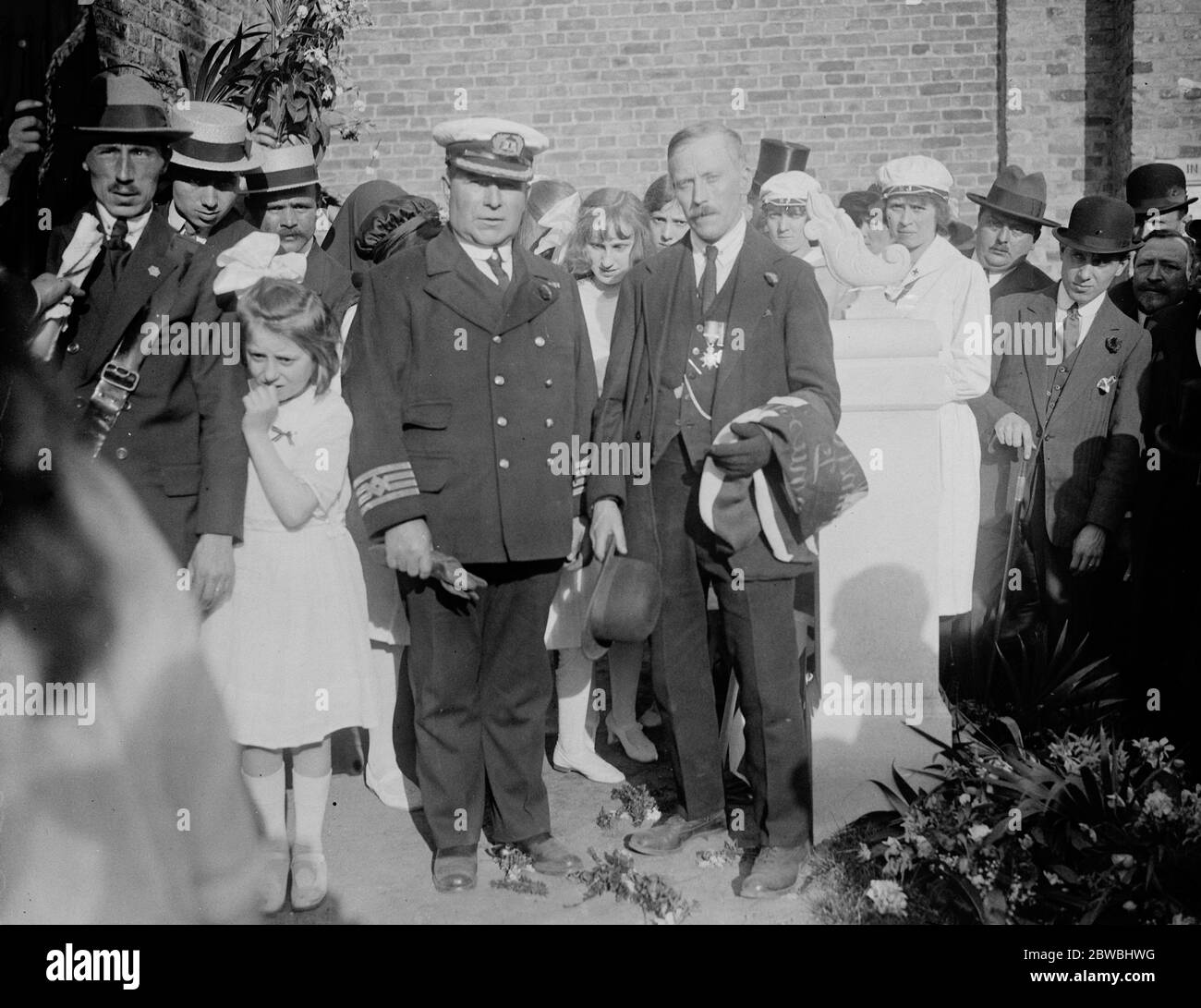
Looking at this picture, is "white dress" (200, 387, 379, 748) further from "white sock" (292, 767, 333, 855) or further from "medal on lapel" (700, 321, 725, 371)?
"medal on lapel" (700, 321, 725, 371)

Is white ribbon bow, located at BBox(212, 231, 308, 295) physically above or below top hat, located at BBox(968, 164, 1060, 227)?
below

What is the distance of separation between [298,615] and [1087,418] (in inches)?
119

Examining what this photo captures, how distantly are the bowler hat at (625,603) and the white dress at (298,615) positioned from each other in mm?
721

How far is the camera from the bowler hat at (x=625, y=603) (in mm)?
3633

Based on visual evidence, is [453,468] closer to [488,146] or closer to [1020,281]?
[488,146]

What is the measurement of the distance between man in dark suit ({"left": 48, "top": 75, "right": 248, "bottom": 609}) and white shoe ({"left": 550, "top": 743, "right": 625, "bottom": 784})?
5.34ft

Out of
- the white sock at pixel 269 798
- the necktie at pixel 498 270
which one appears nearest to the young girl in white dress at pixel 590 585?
the necktie at pixel 498 270

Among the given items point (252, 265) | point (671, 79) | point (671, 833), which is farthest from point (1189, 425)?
point (671, 79)

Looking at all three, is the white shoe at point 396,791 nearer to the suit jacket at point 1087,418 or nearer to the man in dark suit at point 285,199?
the man in dark suit at point 285,199

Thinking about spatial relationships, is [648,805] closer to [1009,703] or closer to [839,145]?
[1009,703]

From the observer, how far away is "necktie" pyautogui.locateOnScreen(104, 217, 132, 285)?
3693 millimetres

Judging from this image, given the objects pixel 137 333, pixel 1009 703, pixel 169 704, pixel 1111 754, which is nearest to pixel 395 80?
pixel 137 333

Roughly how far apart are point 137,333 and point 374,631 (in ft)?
4.41

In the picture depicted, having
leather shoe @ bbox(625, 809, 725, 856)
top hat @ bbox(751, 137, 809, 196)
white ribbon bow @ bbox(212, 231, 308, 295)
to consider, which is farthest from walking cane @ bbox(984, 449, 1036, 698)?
white ribbon bow @ bbox(212, 231, 308, 295)
